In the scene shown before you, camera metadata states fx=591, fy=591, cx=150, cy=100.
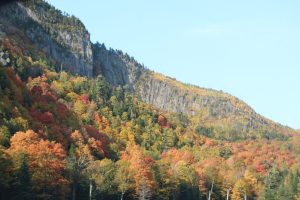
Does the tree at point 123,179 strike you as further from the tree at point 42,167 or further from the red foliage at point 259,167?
the red foliage at point 259,167

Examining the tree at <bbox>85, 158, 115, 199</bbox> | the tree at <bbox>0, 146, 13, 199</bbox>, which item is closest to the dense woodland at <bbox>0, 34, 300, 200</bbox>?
the tree at <bbox>85, 158, 115, 199</bbox>

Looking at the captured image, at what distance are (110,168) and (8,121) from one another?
69.6ft

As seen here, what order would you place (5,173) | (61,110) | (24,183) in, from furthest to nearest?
1. (61,110)
2. (24,183)
3. (5,173)

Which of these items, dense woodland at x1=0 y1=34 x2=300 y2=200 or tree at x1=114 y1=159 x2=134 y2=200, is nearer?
dense woodland at x1=0 y1=34 x2=300 y2=200

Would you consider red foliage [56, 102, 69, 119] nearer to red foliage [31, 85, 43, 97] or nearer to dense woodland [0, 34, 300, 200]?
dense woodland [0, 34, 300, 200]

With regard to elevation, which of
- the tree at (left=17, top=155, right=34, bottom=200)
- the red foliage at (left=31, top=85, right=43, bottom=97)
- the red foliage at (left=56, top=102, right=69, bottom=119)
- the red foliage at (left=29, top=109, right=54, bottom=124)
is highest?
the red foliage at (left=31, top=85, right=43, bottom=97)

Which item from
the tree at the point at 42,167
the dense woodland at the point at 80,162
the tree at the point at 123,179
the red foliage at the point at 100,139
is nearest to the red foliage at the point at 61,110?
the dense woodland at the point at 80,162

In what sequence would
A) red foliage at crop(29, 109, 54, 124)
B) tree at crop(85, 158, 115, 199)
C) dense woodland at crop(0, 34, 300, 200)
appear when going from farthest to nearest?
1. red foliage at crop(29, 109, 54, 124)
2. tree at crop(85, 158, 115, 199)
3. dense woodland at crop(0, 34, 300, 200)

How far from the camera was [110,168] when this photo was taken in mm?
105812

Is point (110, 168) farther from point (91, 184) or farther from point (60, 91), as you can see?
point (60, 91)

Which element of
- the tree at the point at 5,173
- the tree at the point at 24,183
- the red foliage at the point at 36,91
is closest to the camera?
the tree at the point at 5,173

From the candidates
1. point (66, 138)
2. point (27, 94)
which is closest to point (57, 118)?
point (27, 94)

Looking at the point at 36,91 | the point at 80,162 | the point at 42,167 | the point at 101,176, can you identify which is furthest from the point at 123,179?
the point at 36,91

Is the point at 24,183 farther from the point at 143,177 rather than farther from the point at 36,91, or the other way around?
the point at 36,91
